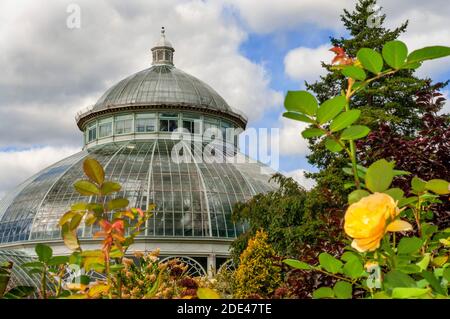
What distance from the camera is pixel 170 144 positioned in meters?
36.7

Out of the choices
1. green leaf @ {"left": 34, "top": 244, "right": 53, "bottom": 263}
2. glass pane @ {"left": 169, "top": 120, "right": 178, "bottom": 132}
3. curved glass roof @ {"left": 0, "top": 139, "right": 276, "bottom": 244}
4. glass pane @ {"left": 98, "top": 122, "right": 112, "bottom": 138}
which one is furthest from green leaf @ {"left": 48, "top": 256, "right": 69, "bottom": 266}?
glass pane @ {"left": 98, "top": 122, "right": 112, "bottom": 138}

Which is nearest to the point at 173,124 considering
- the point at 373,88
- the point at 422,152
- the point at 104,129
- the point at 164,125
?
the point at 164,125

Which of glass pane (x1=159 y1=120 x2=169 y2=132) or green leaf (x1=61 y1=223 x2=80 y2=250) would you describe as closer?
green leaf (x1=61 y1=223 x2=80 y2=250)

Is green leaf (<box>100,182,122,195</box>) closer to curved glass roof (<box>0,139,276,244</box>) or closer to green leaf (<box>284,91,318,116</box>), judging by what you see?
green leaf (<box>284,91,318,116</box>)

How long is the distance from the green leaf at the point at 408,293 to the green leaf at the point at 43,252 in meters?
0.88

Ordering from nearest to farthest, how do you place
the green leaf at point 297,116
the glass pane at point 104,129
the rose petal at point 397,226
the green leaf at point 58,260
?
the rose petal at point 397,226 < the green leaf at point 297,116 < the green leaf at point 58,260 < the glass pane at point 104,129

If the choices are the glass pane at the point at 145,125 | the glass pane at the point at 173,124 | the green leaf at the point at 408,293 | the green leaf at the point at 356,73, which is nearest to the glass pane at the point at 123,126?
the glass pane at the point at 145,125

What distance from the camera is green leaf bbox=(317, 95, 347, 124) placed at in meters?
1.55

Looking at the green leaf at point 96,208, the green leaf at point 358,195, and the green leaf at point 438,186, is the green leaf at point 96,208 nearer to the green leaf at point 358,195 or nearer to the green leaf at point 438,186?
the green leaf at point 358,195

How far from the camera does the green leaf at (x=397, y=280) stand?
4.69ft

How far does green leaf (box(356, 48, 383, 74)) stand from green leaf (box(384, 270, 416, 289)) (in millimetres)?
511

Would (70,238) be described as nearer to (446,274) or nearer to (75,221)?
(75,221)

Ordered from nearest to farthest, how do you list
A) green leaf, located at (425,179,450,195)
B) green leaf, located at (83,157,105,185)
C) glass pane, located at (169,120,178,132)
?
green leaf, located at (83,157,105,185) → green leaf, located at (425,179,450,195) → glass pane, located at (169,120,178,132)
